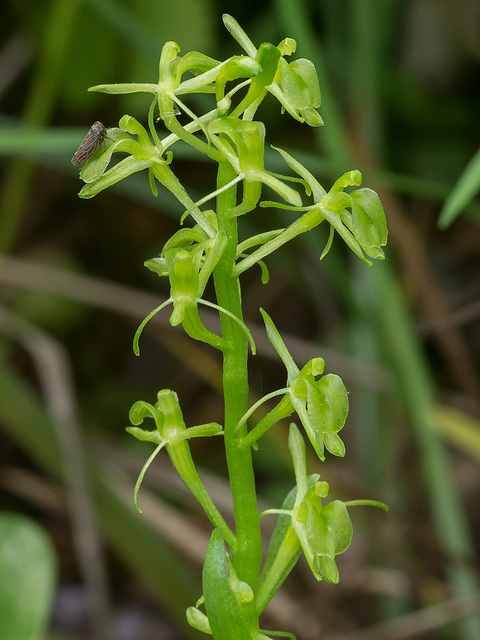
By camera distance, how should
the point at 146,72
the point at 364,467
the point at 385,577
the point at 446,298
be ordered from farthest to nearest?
the point at 446,298 < the point at 364,467 < the point at 146,72 < the point at 385,577

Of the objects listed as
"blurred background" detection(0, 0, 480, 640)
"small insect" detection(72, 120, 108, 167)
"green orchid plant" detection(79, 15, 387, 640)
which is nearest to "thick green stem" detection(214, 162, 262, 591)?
"green orchid plant" detection(79, 15, 387, 640)

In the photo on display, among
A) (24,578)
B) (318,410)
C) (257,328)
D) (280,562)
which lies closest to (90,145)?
(318,410)

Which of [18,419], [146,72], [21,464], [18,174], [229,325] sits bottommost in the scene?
[21,464]

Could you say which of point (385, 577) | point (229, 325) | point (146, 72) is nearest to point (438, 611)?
point (385, 577)

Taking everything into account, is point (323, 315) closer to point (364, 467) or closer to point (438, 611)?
point (364, 467)

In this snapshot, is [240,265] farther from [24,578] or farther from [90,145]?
[24,578]

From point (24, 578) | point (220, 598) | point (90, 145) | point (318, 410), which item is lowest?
point (24, 578)

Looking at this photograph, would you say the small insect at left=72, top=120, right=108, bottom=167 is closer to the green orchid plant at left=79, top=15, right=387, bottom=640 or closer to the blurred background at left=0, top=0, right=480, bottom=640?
the green orchid plant at left=79, top=15, right=387, bottom=640

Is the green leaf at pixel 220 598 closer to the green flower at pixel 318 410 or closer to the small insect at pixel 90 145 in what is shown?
the green flower at pixel 318 410
